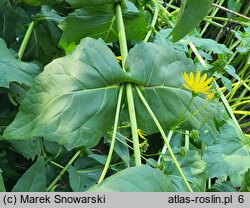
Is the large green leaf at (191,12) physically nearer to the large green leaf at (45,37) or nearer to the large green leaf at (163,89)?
the large green leaf at (163,89)

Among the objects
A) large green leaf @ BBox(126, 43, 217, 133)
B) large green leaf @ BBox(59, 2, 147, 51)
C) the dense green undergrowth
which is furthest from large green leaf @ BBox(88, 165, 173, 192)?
large green leaf @ BBox(59, 2, 147, 51)

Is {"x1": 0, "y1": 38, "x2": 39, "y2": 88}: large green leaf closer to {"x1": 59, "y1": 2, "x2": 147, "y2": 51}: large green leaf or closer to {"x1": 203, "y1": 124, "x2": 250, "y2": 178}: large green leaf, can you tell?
{"x1": 59, "y1": 2, "x2": 147, "y2": 51}: large green leaf

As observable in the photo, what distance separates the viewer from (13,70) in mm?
535

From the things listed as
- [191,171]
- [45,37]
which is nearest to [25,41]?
[45,37]

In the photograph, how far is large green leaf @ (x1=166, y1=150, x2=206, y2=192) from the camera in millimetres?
582

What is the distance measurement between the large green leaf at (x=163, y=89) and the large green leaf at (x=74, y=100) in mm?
Answer: 32

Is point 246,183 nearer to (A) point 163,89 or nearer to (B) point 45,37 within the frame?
(A) point 163,89

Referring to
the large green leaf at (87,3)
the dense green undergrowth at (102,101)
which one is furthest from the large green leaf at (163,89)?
the large green leaf at (87,3)

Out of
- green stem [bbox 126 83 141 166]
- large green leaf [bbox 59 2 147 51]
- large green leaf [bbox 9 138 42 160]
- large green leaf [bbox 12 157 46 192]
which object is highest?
large green leaf [bbox 59 2 147 51]

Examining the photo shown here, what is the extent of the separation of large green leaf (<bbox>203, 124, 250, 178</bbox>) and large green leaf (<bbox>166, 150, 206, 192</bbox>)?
1 centimetres

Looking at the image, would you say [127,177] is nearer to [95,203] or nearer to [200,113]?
[95,203]

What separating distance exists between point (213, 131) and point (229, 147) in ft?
0.11

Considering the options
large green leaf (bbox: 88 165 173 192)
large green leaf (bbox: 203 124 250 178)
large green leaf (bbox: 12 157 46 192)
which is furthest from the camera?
large green leaf (bbox: 203 124 250 178)

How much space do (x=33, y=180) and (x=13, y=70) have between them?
13cm
